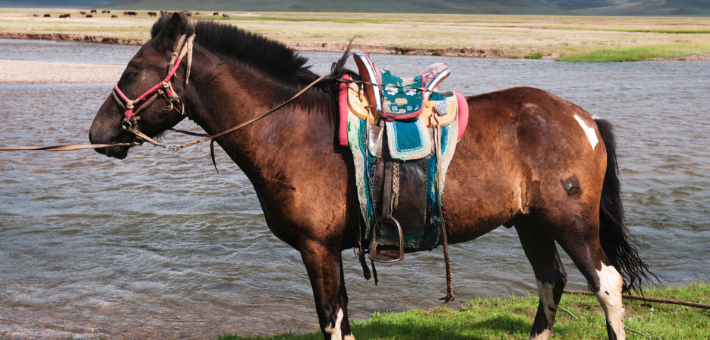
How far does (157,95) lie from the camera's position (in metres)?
3.57

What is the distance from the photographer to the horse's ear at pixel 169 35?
3529 millimetres

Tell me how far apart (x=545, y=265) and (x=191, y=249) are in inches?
189

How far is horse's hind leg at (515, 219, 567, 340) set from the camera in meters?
4.34

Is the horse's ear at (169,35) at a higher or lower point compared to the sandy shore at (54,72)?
higher

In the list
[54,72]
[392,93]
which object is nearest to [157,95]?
[392,93]

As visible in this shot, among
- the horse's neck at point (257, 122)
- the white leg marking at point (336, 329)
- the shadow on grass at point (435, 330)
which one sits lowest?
the shadow on grass at point (435, 330)

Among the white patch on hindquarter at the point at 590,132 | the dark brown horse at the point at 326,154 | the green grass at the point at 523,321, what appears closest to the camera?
the dark brown horse at the point at 326,154

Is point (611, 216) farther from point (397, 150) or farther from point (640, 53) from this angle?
point (640, 53)

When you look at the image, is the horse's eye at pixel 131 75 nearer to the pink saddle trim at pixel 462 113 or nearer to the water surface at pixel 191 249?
the pink saddle trim at pixel 462 113

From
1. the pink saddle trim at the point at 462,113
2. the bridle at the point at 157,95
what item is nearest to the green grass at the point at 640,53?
the pink saddle trim at the point at 462,113

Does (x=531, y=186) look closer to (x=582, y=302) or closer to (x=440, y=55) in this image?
(x=582, y=302)

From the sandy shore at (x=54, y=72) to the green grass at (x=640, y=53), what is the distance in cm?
2644

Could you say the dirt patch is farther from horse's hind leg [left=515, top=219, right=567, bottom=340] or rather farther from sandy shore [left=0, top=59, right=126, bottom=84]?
horse's hind leg [left=515, top=219, right=567, bottom=340]

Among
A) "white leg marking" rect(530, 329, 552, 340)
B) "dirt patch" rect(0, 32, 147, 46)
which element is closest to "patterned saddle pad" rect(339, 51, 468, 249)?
"white leg marking" rect(530, 329, 552, 340)
